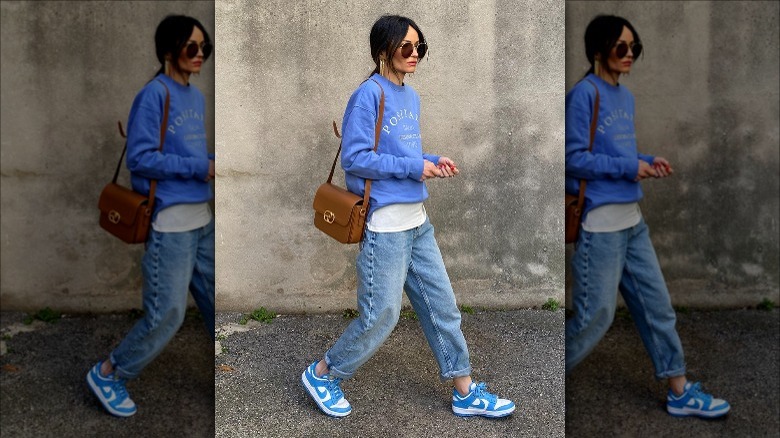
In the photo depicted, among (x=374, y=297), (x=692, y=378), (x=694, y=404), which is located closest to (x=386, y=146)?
(x=374, y=297)

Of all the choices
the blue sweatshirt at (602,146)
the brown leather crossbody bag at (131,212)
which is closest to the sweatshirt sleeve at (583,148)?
the blue sweatshirt at (602,146)

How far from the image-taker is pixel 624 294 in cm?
294

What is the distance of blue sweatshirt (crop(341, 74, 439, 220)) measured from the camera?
2338mm

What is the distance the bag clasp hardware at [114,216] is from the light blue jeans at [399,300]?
794mm

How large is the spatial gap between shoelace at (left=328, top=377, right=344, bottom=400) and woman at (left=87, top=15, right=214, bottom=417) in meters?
0.47

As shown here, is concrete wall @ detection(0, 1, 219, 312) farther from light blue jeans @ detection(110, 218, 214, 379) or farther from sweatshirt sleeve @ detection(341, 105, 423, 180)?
sweatshirt sleeve @ detection(341, 105, 423, 180)

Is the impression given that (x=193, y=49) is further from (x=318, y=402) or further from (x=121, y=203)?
(x=318, y=402)

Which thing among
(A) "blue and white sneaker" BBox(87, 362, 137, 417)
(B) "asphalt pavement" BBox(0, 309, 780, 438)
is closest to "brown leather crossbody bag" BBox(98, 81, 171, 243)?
(B) "asphalt pavement" BBox(0, 309, 780, 438)

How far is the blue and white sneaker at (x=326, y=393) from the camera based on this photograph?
2.56 m

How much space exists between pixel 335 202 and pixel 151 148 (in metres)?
0.59

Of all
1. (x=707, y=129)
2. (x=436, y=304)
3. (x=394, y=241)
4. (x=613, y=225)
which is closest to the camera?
(x=394, y=241)

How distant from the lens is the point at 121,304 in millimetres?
3180

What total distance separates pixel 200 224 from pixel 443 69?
905 mm

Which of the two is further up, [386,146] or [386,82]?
[386,82]
